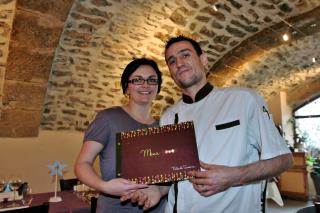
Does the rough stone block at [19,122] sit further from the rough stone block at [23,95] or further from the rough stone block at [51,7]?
the rough stone block at [51,7]

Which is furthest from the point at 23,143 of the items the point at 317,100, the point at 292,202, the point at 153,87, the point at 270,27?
the point at 317,100

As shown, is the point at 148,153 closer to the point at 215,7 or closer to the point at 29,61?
the point at 29,61

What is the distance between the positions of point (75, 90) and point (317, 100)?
610cm

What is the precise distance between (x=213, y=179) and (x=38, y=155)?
3369 mm

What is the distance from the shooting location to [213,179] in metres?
1.04

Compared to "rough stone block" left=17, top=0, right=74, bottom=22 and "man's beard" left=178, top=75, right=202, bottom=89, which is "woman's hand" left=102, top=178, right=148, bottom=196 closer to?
"man's beard" left=178, top=75, right=202, bottom=89

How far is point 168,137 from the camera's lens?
1.19m

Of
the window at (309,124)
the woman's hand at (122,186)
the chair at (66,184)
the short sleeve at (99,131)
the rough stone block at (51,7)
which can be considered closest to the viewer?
the woman's hand at (122,186)

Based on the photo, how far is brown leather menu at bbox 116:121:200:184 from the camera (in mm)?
1140

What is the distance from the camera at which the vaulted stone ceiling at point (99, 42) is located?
2.81m

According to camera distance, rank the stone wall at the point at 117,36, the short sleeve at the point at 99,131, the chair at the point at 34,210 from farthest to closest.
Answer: the stone wall at the point at 117,36, the chair at the point at 34,210, the short sleeve at the point at 99,131

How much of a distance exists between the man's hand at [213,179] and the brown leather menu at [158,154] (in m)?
0.05

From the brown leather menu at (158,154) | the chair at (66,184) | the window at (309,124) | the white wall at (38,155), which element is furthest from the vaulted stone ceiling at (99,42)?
the window at (309,124)

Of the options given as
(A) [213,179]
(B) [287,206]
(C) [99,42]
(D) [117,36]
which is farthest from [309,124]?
(A) [213,179]
